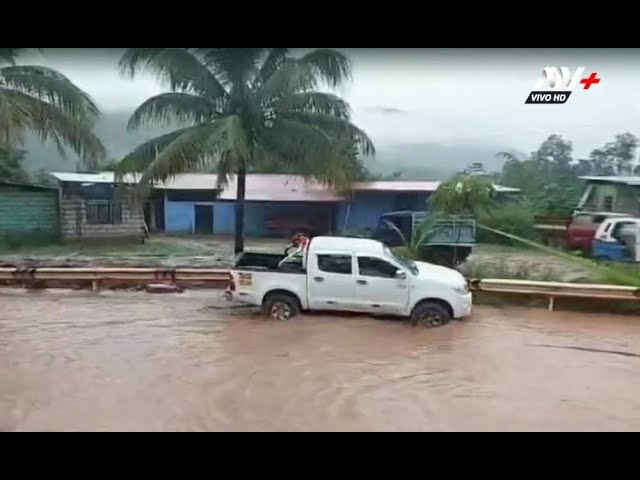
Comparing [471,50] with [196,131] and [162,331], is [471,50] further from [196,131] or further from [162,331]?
[162,331]

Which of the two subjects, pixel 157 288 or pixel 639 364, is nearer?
pixel 639 364

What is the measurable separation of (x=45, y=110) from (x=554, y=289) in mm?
2214

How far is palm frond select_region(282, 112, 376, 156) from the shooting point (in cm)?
240

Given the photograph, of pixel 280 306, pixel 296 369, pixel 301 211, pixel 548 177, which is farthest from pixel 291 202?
pixel 548 177

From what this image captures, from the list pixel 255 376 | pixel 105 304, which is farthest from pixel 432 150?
pixel 105 304

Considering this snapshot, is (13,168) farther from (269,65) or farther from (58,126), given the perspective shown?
(269,65)

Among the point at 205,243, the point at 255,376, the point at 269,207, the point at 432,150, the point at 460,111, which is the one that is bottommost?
the point at 255,376

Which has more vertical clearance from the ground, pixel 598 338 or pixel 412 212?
pixel 412 212

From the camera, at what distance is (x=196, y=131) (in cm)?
240

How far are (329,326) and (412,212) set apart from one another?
22.9 inches

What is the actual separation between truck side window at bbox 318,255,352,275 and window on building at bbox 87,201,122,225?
2.87 ft

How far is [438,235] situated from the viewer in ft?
7.97

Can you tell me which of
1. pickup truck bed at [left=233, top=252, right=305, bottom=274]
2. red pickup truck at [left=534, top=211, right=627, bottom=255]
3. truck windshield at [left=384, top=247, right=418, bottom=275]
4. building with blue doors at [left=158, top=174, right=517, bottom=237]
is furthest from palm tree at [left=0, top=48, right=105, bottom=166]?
red pickup truck at [left=534, top=211, right=627, bottom=255]

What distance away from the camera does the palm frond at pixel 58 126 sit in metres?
2.39
